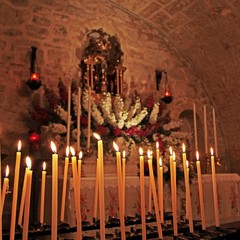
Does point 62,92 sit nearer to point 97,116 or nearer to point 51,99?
point 51,99

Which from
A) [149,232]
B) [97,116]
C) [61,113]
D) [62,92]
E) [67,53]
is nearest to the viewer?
[149,232]

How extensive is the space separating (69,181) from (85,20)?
3.20m

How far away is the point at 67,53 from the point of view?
16.6 feet

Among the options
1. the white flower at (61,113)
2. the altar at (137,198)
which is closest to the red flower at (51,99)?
the white flower at (61,113)

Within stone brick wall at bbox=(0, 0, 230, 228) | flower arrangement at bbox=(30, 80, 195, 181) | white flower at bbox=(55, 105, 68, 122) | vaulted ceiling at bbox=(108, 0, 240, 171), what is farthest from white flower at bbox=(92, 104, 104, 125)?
vaulted ceiling at bbox=(108, 0, 240, 171)

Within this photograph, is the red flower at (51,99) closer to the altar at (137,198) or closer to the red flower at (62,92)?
the red flower at (62,92)

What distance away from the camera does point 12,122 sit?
14.3ft

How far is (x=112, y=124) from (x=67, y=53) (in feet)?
5.46

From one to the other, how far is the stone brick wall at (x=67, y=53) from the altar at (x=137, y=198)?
146 cm

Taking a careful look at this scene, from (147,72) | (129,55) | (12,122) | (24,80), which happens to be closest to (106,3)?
(129,55)

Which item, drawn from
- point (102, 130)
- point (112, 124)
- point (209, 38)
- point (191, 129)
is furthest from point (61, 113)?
point (191, 129)

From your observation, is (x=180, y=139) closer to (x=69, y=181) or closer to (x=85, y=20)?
(x=69, y=181)

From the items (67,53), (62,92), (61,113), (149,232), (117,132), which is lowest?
(149,232)

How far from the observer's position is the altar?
3.16 metres
